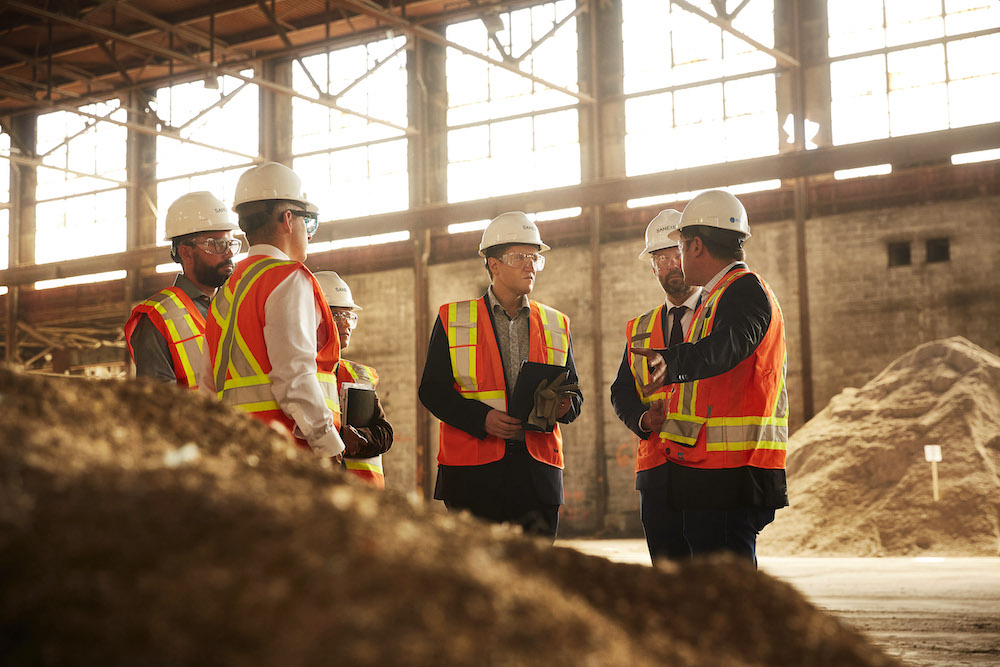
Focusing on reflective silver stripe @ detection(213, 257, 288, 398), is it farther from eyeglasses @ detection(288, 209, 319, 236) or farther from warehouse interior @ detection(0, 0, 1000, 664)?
warehouse interior @ detection(0, 0, 1000, 664)

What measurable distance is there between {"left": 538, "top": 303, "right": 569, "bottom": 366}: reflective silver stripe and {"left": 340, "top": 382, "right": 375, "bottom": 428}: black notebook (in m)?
0.83

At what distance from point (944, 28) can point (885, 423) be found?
596 centimetres

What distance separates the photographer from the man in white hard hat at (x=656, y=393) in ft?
13.9

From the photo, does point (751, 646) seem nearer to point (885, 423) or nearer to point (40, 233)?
point (885, 423)

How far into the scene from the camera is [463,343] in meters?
4.52

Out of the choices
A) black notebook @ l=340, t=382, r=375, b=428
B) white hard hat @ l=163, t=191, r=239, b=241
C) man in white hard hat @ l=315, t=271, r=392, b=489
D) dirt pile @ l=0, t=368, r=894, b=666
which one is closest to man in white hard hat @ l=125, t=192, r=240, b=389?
white hard hat @ l=163, t=191, r=239, b=241

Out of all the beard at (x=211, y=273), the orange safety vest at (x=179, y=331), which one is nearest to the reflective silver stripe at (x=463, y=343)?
the beard at (x=211, y=273)

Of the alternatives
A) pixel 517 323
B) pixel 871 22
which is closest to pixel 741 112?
pixel 871 22

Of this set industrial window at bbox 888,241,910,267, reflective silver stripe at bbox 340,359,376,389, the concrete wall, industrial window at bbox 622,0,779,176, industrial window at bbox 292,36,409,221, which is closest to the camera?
reflective silver stripe at bbox 340,359,376,389

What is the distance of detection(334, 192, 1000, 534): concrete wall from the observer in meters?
13.8

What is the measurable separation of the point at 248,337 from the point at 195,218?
138 cm

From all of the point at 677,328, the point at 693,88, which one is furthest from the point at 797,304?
the point at 677,328

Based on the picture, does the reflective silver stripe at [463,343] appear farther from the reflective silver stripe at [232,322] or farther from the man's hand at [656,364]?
the reflective silver stripe at [232,322]

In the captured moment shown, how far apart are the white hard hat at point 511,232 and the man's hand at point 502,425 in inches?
39.2
